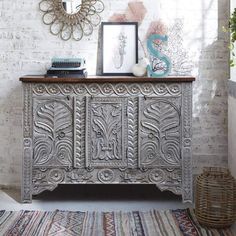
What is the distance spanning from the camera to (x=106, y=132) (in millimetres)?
3840

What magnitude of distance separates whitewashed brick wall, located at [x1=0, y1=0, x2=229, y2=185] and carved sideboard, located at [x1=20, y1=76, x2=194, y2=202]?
51 cm

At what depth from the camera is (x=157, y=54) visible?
4039mm

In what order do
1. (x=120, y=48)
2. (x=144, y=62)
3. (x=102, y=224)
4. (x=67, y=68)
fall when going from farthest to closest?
(x=120, y=48)
(x=144, y=62)
(x=67, y=68)
(x=102, y=224)

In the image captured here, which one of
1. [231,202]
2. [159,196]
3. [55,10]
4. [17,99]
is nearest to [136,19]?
[55,10]

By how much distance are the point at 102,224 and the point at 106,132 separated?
82cm

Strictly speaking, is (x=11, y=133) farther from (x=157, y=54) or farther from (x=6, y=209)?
(x=157, y=54)

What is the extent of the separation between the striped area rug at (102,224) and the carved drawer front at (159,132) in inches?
17.6

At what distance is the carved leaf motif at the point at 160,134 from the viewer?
3828mm

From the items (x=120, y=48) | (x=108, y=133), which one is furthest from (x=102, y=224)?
(x=120, y=48)

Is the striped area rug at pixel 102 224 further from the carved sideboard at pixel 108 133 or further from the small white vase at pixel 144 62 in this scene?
the small white vase at pixel 144 62

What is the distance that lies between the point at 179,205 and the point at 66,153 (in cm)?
108

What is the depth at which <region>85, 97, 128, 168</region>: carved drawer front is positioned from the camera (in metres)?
3.82

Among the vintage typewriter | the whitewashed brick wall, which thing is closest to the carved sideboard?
the vintage typewriter

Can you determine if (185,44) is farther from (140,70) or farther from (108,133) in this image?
(108,133)
